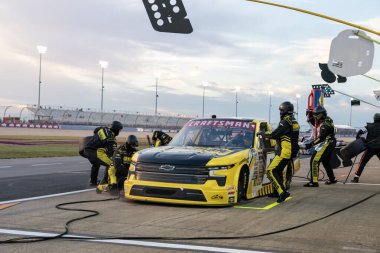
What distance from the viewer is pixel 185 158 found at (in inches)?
321

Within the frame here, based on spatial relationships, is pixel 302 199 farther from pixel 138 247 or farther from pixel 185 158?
pixel 138 247

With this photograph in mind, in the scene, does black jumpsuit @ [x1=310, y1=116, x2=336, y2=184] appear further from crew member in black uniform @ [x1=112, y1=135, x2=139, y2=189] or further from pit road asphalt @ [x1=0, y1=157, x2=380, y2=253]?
crew member in black uniform @ [x1=112, y1=135, x2=139, y2=189]

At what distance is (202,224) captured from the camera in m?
6.80

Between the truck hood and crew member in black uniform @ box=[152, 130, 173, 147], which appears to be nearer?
the truck hood

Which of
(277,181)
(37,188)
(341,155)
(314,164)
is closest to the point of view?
(277,181)

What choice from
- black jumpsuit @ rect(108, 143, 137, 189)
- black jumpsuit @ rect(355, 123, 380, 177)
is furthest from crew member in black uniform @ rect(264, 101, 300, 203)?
black jumpsuit @ rect(355, 123, 380, 177)

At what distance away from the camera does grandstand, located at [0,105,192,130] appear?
6529 centimetres

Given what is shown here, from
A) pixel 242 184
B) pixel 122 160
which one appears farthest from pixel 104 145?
pixel 242 184

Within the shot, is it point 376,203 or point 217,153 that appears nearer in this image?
point 217,153

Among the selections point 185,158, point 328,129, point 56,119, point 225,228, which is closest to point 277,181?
point 185,158

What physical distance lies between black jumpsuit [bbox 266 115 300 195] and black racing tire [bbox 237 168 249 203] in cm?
68

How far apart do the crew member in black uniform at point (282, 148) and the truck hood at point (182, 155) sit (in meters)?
0.93

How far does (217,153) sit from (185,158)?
24.7 inches

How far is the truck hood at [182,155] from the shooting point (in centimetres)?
810
